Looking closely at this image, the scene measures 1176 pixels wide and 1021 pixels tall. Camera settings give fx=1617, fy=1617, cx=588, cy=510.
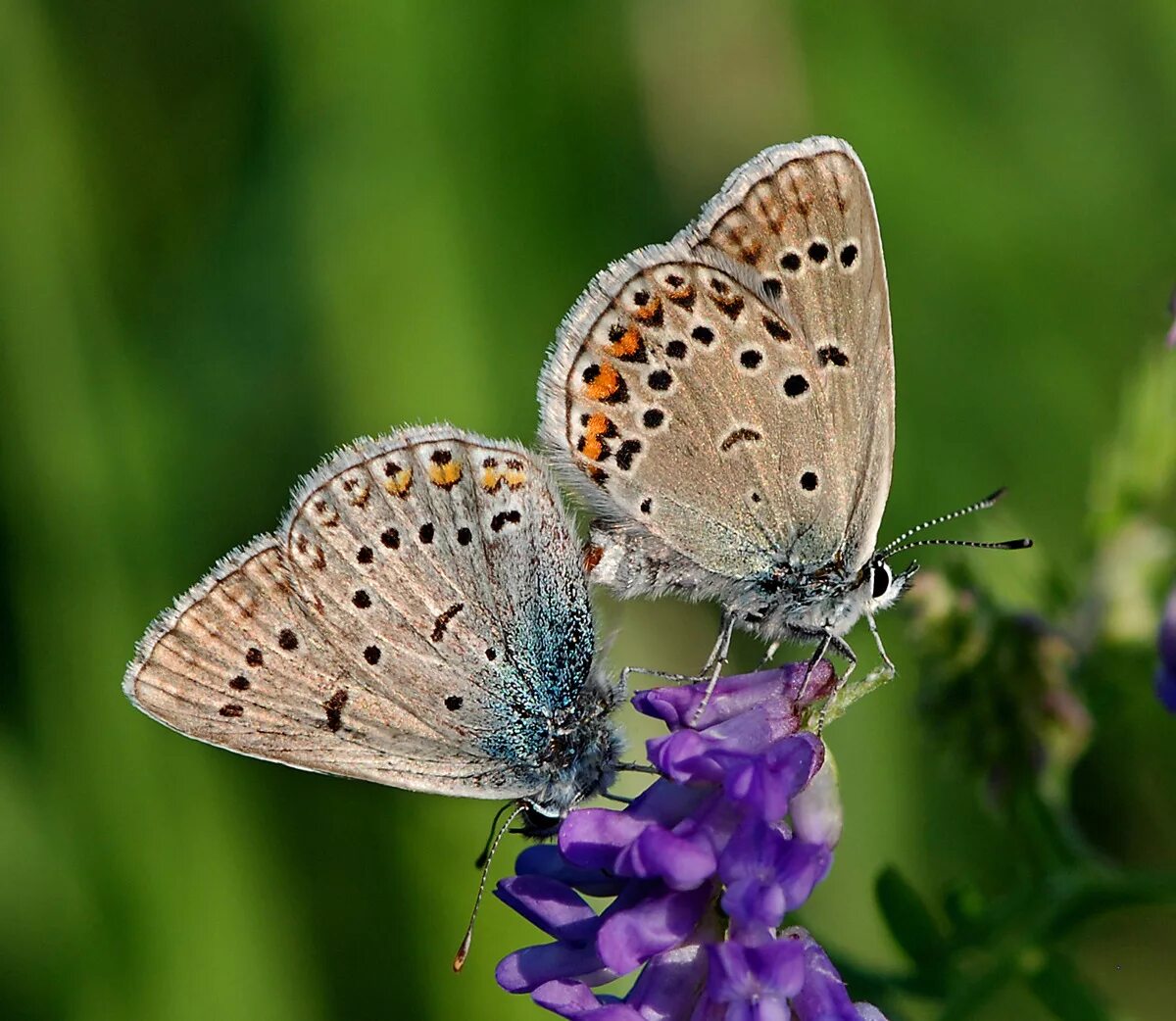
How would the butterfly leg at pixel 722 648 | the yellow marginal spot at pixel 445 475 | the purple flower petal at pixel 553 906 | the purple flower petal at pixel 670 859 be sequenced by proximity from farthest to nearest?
the yellow marginal spot at pixel 445 475, the butterfly leg at pixel 722 648, the purple flower petal at pixel 553 906, the purple flower petal at pixel 670 859

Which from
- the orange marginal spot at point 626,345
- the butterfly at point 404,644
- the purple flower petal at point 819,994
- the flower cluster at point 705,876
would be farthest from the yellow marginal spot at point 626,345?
the purple flower petal at point 819,994

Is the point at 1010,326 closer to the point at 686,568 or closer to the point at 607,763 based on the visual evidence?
the point at 686,568

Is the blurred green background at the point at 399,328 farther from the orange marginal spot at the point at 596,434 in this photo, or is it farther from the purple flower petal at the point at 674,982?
the purple flower petal at the point at 674,982

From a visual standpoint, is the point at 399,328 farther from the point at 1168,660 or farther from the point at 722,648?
the point at 1168,660

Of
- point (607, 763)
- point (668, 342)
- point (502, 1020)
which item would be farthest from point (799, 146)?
point (502, 1020)

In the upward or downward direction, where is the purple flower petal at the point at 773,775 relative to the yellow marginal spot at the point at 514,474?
downward

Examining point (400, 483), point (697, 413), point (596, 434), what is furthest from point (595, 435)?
point (400, 483)
